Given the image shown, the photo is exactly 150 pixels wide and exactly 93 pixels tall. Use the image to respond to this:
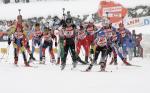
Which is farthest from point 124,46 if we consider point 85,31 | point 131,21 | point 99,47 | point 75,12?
point 75,12

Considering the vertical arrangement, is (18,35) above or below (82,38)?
above

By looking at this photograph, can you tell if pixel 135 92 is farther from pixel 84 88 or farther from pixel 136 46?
pixel 136 46

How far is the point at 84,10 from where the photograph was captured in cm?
4144

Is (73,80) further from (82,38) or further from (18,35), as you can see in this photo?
(82,38)

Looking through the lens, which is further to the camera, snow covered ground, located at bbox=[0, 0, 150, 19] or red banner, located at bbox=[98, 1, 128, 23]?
snow covered ground, located at bbox=[0, 0, 150, 19]

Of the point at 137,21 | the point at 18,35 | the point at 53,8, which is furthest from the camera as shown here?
the point at 53,8

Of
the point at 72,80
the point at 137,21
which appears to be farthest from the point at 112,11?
the point at 72,80

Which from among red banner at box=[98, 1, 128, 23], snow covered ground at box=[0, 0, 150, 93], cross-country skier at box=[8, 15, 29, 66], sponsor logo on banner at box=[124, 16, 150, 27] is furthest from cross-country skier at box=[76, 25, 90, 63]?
sponsor logo on banner at box=[124, 16, 150, 27]

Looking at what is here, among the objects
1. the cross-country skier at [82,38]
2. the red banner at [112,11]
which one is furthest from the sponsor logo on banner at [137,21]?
the cross-country skier at [82,38]

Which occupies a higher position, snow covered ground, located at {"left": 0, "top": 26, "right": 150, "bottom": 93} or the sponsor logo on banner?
the sponsor logo on banner

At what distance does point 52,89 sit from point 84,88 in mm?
865

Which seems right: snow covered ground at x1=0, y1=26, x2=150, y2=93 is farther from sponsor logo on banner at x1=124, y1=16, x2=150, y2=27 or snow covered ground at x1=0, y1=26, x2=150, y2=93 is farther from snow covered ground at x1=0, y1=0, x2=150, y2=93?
sponsor logo on banner at x1=124, y1=16, x2=150, y2=27

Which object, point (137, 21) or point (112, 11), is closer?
point (112, 11)

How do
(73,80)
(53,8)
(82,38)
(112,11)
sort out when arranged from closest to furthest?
(73,80) < (82,38) < (112,11) < (53,8)
